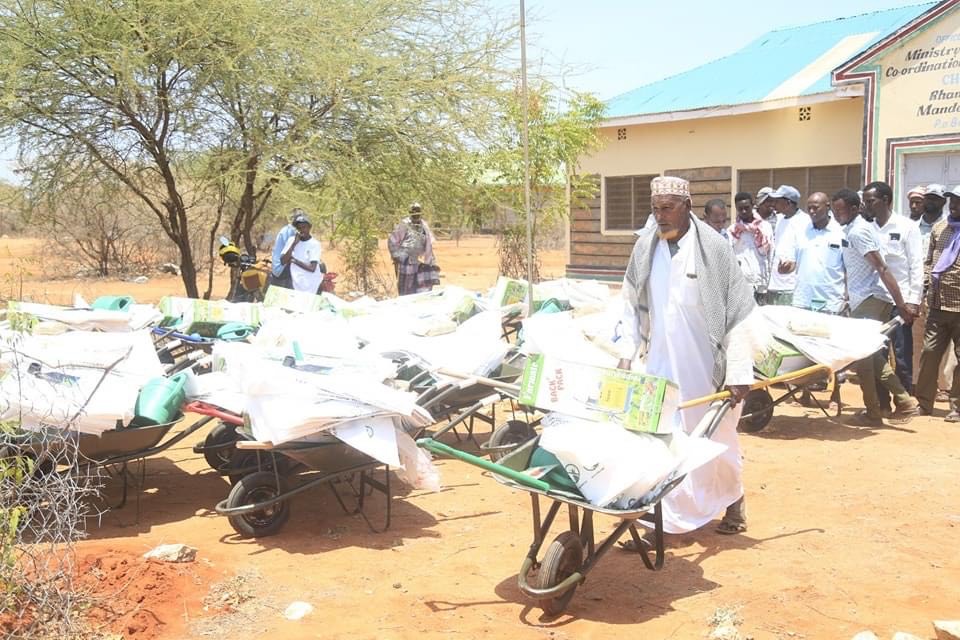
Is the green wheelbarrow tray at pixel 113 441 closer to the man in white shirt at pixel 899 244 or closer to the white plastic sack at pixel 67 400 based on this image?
the white plastic sack at pixel 67 400

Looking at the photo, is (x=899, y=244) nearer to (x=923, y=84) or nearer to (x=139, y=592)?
(x=923, y=84)

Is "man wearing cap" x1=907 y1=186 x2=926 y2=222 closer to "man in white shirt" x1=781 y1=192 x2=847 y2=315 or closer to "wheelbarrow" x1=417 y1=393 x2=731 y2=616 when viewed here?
"man in white shirt" x1=781 y1=192 x2=847 y2=315

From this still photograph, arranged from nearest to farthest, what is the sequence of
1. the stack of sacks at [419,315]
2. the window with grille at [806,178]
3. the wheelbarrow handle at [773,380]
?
the wheelbarrow handle at [773,380]
the stack of sacks at [419,315]
the window with grille at [806,178]

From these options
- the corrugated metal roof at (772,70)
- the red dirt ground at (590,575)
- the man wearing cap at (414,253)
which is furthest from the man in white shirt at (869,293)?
the corrugated metal roof at (772,70)

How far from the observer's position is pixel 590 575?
475 cm

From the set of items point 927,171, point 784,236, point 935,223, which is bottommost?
point 784,236

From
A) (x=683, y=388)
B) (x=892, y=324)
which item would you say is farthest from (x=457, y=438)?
(x=892, y=324)

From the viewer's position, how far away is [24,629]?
374 cm

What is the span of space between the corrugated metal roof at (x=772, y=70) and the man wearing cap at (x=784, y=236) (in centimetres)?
573

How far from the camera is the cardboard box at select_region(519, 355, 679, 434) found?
405cm

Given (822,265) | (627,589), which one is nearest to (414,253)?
(822,265)

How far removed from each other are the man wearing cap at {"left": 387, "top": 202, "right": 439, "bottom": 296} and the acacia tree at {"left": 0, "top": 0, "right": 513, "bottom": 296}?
3.97 feet

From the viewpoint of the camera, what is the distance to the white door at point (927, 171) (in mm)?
11227

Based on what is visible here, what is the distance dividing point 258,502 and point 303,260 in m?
5.58
